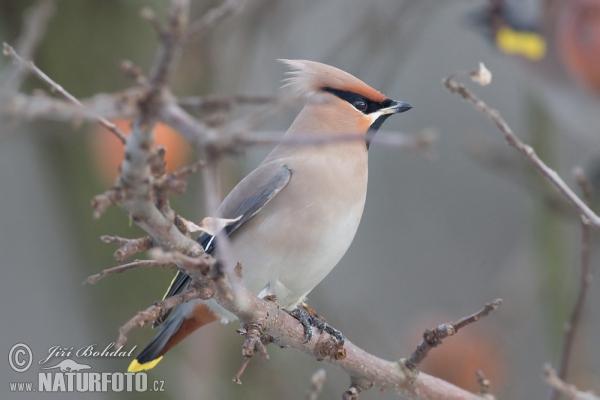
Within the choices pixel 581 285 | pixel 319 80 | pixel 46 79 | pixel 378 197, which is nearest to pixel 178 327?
pixel 319 80

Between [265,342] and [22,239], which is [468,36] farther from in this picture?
[265,342]

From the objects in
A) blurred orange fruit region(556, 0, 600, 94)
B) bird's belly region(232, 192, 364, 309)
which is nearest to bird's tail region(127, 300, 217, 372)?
bird's belly region(232, 192, 364, 309)

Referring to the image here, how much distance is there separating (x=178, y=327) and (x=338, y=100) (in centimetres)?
85

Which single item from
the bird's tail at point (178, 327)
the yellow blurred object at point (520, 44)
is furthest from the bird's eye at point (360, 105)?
the yellow blurred object at point (520, 44)

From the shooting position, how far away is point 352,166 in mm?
2633

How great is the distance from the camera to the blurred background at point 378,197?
11.3ft

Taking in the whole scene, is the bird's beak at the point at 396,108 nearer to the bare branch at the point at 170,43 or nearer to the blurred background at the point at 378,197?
the blurred background at the point at 378,197

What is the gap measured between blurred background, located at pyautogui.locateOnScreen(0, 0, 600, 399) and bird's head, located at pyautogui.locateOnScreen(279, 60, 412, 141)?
1.61 feet

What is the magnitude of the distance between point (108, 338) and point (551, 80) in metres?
2.89

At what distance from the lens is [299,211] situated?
99.1 inches

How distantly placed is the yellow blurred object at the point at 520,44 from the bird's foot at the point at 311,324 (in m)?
2.97

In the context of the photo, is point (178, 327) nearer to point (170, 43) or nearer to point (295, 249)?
point (295, 249)

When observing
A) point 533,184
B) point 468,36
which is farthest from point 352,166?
point 468,36

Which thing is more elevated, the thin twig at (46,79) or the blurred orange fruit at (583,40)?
the blurred orange fruit at (583,40)
